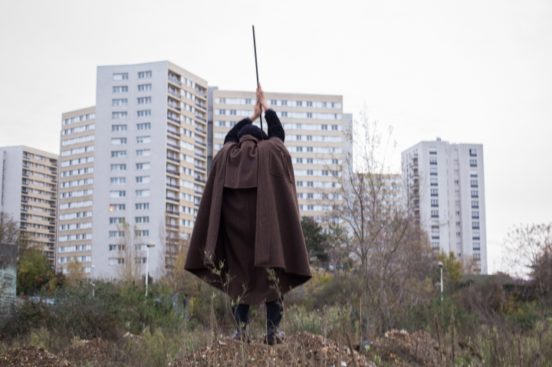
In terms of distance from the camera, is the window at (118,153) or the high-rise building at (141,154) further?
the window at (118,153)

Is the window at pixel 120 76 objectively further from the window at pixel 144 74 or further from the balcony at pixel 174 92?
the balcony at pixel 174 92

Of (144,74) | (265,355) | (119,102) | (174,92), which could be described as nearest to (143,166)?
(119,102)

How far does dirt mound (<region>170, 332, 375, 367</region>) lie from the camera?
4992mm

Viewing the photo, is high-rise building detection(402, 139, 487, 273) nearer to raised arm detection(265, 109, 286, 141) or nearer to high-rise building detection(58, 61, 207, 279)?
high-rise building detection(58, 61, 207, 279)

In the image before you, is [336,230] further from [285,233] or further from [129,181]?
[129,181]

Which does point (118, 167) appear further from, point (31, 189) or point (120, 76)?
point (31, 189)

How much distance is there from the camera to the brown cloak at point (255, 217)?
542 cm

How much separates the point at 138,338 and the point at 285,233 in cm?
377

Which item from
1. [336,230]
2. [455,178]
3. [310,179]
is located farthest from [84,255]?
[336,230]

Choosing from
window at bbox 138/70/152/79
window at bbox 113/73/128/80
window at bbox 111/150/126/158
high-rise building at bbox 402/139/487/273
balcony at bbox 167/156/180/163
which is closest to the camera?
balcony at bbox 167/156/180/163

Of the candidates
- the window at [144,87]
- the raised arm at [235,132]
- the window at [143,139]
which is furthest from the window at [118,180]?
the raised arm at [235,132]

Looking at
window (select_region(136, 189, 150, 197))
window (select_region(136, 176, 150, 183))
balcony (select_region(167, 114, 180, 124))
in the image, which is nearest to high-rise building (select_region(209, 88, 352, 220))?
balcony (select_region(167, 114, 180, 124))

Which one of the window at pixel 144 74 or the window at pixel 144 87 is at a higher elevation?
the window at pixel 144 74

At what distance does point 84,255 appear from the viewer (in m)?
97.9
